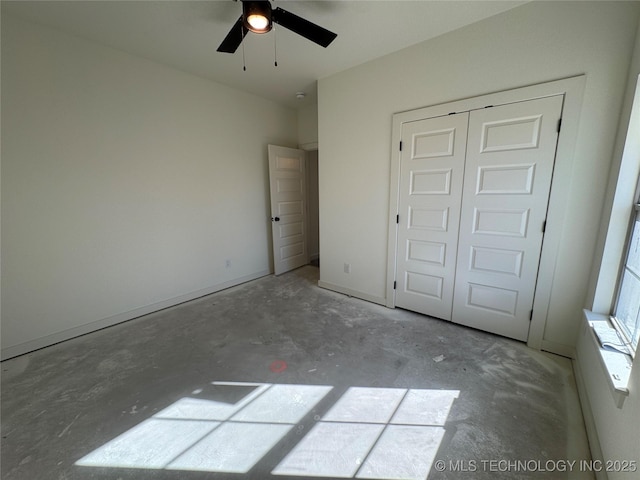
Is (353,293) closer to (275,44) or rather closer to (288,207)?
(288,207)

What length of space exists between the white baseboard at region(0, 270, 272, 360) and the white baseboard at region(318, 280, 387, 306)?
4.50ft

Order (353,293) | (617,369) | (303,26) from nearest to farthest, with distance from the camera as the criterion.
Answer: (617,369)
(303,26)
(353,293)

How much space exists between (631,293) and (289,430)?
220 cm

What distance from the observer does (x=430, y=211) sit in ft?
8.69

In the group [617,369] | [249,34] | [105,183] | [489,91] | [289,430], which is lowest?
[289,430]

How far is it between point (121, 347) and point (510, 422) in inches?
120

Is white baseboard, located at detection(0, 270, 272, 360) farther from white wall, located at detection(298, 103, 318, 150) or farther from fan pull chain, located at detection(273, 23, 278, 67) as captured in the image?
fan pull chain, located at detection(273, 23, 278, 67)

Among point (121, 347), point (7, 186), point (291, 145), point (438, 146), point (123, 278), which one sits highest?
point (291, 145)

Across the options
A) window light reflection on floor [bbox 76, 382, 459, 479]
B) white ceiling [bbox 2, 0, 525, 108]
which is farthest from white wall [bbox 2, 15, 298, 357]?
window light reflection on floor [bbox 76, 382, 459, 479]

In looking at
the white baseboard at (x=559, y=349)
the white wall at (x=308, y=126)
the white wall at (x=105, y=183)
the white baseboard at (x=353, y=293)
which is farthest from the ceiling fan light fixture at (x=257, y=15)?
the white baseboard at (x=559, y=349)

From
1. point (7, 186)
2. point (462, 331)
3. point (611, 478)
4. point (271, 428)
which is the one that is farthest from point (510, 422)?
point (7, 186)

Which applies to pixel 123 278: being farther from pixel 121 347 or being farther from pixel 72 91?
pixel 72 91

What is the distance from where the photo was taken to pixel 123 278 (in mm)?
2783

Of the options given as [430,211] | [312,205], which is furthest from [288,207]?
[430,211]
